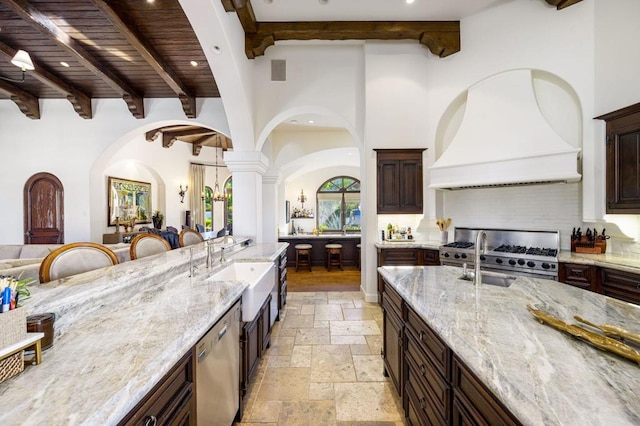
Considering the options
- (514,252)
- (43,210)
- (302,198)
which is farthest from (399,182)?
(43,210)

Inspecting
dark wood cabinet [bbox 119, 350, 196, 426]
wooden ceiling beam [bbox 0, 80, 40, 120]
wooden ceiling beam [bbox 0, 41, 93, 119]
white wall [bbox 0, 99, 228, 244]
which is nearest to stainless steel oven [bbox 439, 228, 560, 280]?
dark wood cabinet [bbox 119, 350, 196, 426]

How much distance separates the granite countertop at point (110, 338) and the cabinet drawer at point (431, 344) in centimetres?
110

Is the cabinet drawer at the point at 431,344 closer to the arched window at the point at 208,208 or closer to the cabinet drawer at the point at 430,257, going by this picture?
the cabinet drawer at the point at 430,257

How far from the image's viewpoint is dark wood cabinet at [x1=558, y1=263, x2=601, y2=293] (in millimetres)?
2850

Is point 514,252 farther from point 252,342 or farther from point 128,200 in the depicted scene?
point 128,200

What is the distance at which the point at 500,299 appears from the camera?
1532 millimetres

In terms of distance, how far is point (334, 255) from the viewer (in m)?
7.26

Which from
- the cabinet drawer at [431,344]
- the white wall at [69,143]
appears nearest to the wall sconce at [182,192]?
the white wall at [69,143]

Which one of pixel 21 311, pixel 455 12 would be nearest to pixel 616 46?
pixel 455 12

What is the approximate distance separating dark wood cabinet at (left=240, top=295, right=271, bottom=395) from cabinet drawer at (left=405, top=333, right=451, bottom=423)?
1144 millimetres

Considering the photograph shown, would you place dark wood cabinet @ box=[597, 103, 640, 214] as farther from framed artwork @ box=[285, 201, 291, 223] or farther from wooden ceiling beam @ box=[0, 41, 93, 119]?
wooden ceiling beam @ box=[0, 41, 93, 119]

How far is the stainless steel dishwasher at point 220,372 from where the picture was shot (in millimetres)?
1338

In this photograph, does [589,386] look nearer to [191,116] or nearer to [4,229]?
[191,116]

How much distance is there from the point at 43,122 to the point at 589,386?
26.1 feet
